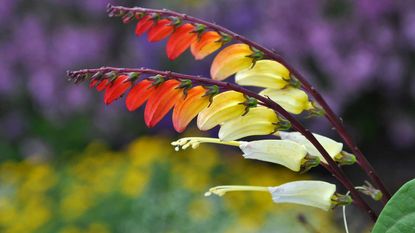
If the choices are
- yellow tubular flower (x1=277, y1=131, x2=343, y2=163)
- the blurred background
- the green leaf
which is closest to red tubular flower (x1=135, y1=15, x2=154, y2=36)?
yellow tubular flower (x1=277, y1=131, x2=343, y2=163)

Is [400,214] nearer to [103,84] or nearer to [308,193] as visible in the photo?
[308,193]

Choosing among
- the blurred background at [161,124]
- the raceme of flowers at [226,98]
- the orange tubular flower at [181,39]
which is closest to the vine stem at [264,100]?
the raceme of flowers at [226,98]

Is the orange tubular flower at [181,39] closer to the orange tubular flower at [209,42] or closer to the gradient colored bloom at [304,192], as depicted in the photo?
the orange tubular flower at [209,42]

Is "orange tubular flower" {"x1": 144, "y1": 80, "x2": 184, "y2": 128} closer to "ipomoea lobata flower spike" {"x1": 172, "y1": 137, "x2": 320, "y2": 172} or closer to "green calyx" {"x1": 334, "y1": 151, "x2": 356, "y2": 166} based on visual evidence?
"ipomoea lobata flower spike" {"x1": 172, "y1": 137, "x2": 320, "y2": 172}

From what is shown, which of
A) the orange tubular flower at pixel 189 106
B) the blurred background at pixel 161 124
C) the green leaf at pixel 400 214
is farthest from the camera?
the blurred background at pixel 161 124

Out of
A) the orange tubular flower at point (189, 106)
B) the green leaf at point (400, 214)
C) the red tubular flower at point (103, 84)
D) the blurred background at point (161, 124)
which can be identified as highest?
the red tubular flower at point (103, 84)

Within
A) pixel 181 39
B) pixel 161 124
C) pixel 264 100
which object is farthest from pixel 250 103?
pixel 161 124

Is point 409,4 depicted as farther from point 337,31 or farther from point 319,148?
point 319,148
